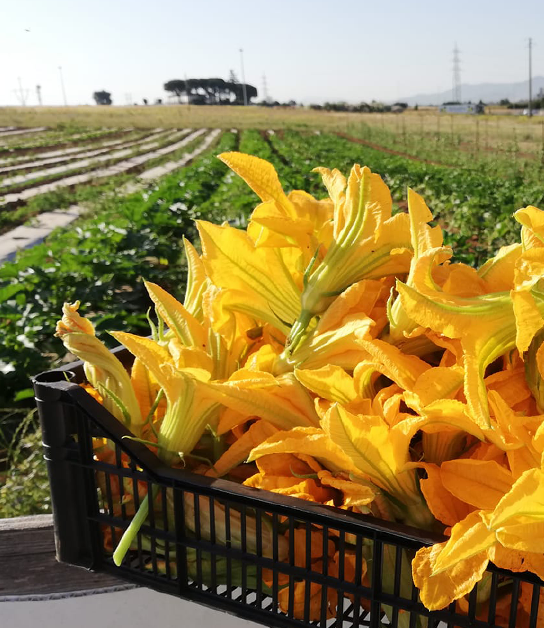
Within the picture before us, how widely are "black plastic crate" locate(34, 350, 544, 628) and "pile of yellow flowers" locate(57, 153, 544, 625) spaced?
0.04 m

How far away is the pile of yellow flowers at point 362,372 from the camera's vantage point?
0.72 metres

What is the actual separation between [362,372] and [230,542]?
31 centimetres

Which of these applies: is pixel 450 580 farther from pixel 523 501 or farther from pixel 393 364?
pixel 393 364

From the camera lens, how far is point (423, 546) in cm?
75

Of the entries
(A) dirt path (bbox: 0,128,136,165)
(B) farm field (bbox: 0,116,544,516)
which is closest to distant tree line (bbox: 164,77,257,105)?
(A) dirt path (bbox: 0,128,136,165)

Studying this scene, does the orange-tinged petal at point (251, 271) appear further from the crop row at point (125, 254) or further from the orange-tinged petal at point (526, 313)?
the crop row at point (125, 254)

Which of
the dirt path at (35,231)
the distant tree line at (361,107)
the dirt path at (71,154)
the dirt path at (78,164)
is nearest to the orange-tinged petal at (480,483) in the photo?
the dirt path at (35,231)

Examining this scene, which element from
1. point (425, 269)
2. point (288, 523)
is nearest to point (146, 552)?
point (288, 523)

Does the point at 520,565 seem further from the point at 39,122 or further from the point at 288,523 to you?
the point at 39,122

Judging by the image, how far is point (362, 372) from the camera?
867 millimetres

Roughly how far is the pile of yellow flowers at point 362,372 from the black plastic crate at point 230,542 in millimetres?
45

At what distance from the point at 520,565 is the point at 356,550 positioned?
21 centimetres

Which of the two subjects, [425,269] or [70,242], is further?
[70,242]

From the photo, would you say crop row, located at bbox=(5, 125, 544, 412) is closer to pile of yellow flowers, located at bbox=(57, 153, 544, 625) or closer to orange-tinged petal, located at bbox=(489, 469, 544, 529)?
pile of yellow flowers, located at bbox=(57, 153, 544, 625)
